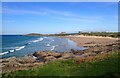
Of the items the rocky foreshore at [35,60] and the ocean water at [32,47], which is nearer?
the rocky foreshore at [35,60]

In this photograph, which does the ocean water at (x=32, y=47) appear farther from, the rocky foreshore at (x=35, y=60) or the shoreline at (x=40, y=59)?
the rocky foreshore at (x=35, y=60)

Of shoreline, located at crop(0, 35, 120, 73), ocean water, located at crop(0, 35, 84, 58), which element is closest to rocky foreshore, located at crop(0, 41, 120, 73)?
shoreline, located at crop(0, 35, 120, 73)

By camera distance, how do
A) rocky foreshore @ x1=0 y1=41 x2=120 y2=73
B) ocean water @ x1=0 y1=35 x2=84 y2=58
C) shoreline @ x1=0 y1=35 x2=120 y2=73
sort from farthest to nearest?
ocean water @ x1=0 y1=35 x2=84 y2=58, shoreline @ x1=0 y1=35 x2=120 y2=73, rocky foreshore @ x1=0 y1=41 x2=120 y2=73

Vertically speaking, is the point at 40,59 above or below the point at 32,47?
above

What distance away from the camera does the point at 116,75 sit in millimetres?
13586

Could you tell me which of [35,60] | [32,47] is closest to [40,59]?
[35,60]

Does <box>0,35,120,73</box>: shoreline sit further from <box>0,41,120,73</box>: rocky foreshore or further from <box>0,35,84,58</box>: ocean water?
<box>0,35,84,58</box>: ocean water

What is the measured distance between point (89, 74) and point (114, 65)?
269 cm

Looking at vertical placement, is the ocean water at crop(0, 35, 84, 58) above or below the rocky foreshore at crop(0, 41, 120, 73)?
below

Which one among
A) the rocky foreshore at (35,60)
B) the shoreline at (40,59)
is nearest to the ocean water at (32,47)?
the shoreline at (40,59)

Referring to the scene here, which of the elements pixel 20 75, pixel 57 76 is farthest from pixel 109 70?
pixel 20 75

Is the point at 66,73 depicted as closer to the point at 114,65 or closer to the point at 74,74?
the point at 74,74

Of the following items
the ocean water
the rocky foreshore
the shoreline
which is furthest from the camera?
the ocean water

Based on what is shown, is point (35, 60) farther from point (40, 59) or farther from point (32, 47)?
point (32, 47)
